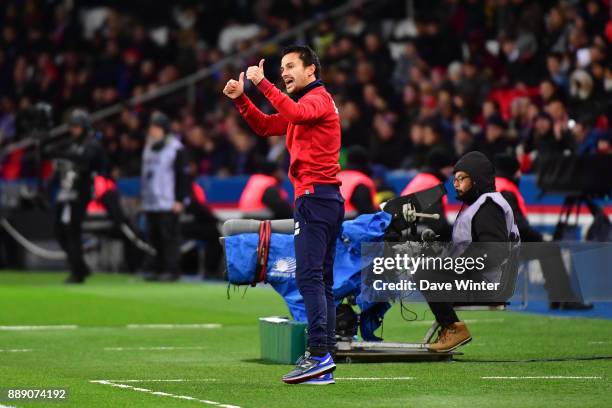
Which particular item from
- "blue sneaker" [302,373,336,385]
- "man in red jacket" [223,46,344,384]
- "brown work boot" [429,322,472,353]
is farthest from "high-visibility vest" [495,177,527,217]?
"blue sneaker" [302,373,336,385]

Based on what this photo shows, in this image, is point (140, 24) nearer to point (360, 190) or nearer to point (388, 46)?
point (388, 46)

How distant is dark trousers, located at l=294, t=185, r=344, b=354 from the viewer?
33.4ft

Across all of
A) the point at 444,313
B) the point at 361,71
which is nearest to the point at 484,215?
the point at 444,313

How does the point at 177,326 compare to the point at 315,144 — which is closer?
the point at 315,144

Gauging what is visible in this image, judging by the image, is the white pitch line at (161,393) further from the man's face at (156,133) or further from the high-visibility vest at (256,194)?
the man's face at (156,133)

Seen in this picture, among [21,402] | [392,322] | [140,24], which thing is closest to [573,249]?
[392,322]

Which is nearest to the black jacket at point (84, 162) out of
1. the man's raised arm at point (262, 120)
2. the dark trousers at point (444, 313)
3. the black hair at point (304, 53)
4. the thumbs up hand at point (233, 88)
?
the dark trousers at point (444, 313)

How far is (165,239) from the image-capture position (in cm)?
2359

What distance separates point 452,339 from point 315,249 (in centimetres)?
202

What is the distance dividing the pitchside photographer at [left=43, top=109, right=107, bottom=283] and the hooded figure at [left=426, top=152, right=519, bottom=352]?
11359 millimetres

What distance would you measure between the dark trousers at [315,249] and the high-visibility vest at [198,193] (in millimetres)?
14751

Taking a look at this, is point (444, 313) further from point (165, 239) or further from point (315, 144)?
point (165, 239)

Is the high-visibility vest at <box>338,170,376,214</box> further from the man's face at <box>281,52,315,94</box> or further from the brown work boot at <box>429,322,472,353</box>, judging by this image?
the man's face at <box>281,52,315,94</box>

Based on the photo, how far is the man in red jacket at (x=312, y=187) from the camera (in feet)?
33.4
